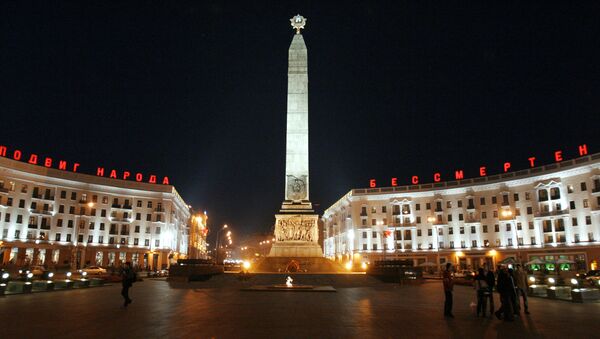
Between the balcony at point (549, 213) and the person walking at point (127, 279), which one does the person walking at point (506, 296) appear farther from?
the balcony at point (549, 213)

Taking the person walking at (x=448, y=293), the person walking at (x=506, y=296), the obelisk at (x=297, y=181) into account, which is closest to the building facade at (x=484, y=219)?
the obelisk at (x=297, y=181)

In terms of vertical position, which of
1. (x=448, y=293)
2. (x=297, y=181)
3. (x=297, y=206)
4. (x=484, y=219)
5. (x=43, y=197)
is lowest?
(x=448, y=293)

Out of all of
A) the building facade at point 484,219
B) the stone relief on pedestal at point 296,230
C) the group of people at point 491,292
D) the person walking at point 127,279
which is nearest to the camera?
the group of people at point 491,292

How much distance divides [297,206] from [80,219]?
42856mm

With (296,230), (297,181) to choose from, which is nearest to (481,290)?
(296,230)

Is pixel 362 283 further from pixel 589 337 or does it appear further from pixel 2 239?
pixel 2 239

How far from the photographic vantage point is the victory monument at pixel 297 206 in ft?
127

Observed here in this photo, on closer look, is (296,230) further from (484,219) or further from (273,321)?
(484,219)

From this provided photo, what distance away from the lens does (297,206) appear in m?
41.9

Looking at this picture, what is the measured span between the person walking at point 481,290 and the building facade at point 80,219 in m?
57.2

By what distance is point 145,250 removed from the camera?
78.2 metres

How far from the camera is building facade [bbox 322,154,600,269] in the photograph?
58.5 meters

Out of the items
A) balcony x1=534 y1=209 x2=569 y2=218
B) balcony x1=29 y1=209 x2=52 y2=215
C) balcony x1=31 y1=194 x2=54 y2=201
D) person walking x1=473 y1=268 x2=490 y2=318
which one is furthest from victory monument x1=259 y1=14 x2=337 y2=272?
balcony x1=31 y1=194 x2=54 y2=201

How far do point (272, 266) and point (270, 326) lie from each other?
91.4ft
